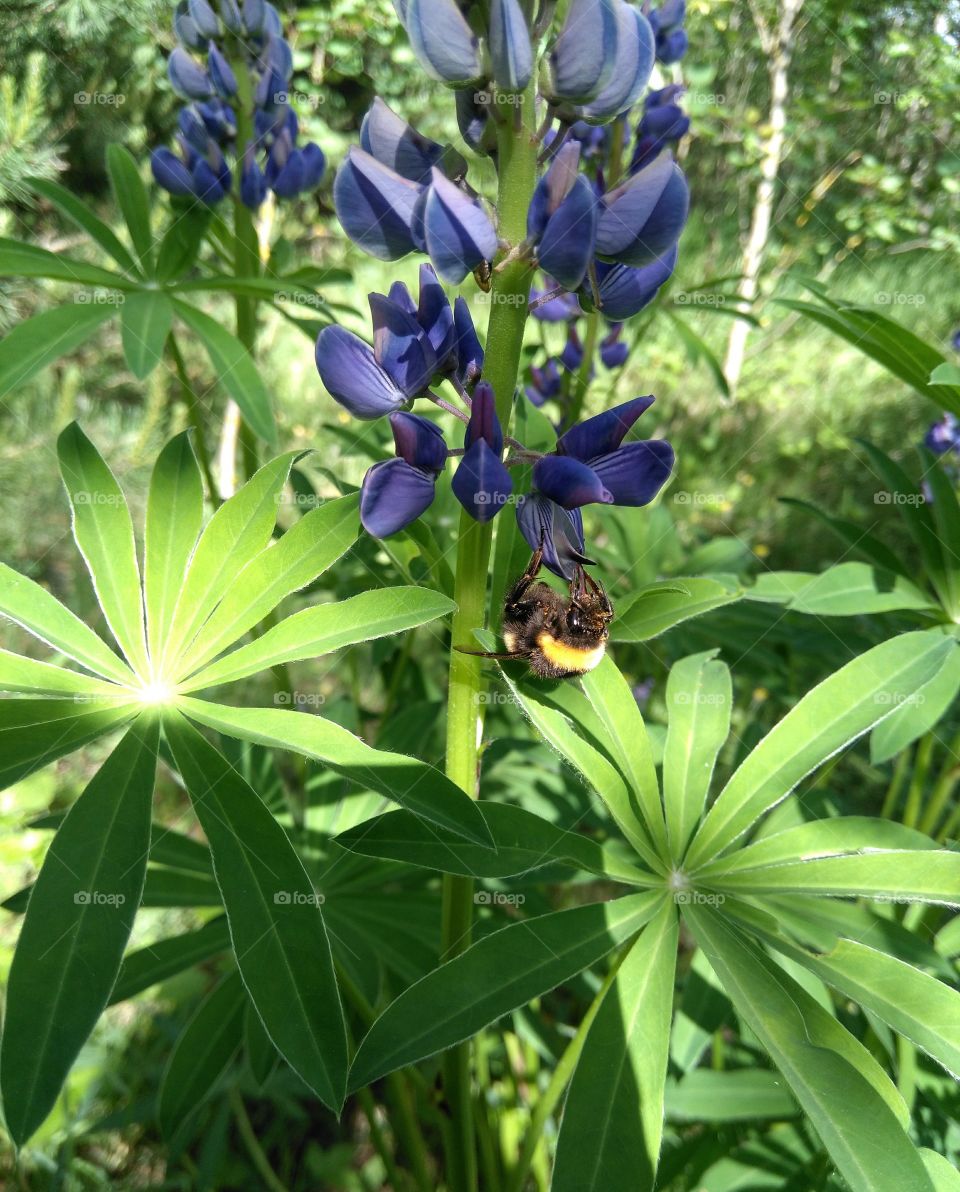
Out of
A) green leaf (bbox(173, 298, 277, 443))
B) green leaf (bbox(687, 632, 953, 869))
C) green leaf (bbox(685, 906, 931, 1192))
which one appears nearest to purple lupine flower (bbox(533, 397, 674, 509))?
green leaf (bbox(687, 632, 953, 869))

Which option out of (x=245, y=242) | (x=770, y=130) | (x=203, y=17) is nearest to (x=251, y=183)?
(x=245, y=242)

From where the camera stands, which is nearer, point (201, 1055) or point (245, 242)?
point (201, 1055)

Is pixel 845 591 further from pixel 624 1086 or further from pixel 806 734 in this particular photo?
pixel 624 1086

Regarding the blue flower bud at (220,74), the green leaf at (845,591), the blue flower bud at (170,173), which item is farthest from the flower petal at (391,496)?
the blue flower bud at (220,74)

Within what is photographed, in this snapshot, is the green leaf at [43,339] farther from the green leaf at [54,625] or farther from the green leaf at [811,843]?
the green leaf at [811,843]

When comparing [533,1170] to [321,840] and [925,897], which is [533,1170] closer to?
[321,840]

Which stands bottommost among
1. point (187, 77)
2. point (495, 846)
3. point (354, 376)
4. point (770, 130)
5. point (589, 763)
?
point (495, 846)

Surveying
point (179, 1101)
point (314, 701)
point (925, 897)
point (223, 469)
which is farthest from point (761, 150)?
point (179, 1101)

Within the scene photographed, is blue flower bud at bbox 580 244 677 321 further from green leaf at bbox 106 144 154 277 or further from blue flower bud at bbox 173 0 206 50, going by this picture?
blue flower bud at bbox 173 0 206 50
